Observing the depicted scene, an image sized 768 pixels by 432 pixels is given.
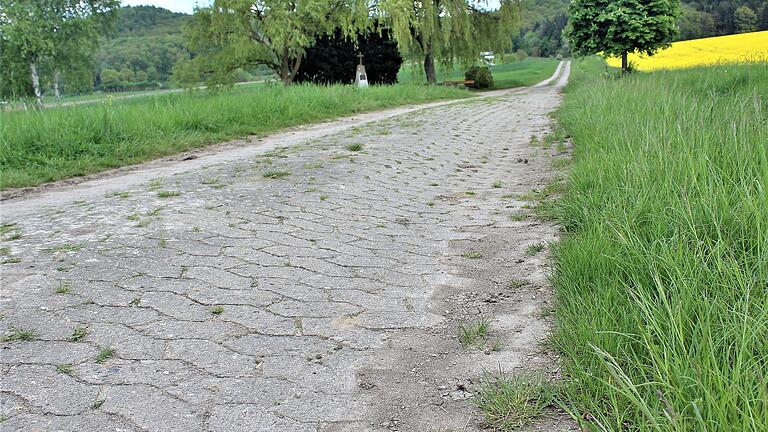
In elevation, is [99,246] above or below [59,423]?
above

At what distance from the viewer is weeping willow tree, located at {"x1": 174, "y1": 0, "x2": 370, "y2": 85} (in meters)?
23.8

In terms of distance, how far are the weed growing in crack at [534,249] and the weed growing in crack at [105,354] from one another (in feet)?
8.24

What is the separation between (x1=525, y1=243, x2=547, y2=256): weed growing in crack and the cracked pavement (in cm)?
1

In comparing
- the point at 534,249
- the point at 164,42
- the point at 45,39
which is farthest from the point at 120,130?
the point at 164,42

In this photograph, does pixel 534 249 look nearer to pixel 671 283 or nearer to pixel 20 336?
pixel 671 283

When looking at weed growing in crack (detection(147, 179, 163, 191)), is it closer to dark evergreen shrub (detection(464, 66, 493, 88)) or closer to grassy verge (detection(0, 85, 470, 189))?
grassy verge (detection(0, 85, 470, 189))

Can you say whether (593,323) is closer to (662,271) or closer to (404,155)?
(662,271)

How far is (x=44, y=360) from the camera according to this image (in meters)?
2.55

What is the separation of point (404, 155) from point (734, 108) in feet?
13.4

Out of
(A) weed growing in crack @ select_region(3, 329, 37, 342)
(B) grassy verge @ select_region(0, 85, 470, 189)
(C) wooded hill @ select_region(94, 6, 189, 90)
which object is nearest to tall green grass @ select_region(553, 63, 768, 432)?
(A) weed growing in crack @ select_region(3, 329, 37, 342)

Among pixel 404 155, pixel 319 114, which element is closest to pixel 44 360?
pixel 404 155

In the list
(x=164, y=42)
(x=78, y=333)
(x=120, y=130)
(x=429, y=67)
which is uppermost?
(x=164, y=42)

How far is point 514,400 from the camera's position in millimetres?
2074

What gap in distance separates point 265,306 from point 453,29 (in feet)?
94.1
